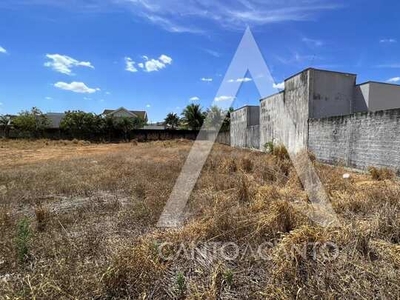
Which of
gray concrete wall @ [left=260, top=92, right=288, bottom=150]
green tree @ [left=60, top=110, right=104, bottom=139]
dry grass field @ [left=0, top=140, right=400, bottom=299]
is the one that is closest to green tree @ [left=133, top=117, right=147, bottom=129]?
green tree @ [left=60, top=110, right=104, bottom=139]

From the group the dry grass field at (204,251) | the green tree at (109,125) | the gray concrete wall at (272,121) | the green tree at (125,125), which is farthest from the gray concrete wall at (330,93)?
the green tree at (109,125)

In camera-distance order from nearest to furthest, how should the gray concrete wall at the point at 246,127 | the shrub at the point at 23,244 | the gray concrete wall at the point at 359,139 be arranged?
1. the shrub at the point at 23,244
2. the gray concrete wall at the point at 359,139
3. the gray concrete wall at the point at 246,127

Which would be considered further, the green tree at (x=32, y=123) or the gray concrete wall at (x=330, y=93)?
the green tree at (x=32, y=123)

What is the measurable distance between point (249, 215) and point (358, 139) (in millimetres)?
6112

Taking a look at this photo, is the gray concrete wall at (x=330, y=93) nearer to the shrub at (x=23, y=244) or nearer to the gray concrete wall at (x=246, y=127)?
the gray concrete wall at (x=246, y=127)

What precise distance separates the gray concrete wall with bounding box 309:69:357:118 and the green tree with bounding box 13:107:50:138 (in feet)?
90.9

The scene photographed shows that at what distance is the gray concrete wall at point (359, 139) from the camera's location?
6.45m

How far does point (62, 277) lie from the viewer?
187cm

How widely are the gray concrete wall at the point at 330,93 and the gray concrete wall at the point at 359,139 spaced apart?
678 mm

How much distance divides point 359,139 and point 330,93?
3.08 metres

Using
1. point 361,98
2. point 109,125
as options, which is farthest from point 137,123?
point 361,98

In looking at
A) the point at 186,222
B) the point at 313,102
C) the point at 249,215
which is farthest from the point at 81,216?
the point at 313,102

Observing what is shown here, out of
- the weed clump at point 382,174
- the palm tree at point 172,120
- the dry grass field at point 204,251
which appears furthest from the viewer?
the palm tree at point 172,120

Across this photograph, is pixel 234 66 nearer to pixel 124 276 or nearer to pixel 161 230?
pixel 161 230
